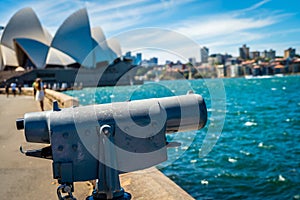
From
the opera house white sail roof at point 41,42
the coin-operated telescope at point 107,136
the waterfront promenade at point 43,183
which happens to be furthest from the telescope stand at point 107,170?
the opera house white sail roof at point 41,42

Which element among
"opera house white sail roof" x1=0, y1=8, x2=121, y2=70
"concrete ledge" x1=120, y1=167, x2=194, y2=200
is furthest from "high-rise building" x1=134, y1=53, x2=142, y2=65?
"opera house white sail roof" x1=0, y1=8, x2=121, y2=70

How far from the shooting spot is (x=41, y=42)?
171 ft

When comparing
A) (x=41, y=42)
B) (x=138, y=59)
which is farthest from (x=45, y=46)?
(x=138, y=59)

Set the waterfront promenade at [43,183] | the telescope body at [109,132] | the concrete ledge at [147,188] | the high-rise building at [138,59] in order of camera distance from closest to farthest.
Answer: the telescope body at [109,132] → the high-rise building at [138,59] → the concrete ledge at [147,188] → the waterfront promenade at [43,183]

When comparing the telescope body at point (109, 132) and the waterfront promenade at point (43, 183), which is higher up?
the telescope body at point (109, 132)

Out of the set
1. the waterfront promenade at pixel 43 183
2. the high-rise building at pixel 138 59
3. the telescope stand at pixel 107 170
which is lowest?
the waterfront promenade at pixel 43 183

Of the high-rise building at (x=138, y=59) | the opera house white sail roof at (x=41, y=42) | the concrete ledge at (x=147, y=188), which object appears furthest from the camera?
the opera house white sail roof at (x=41, y=42)

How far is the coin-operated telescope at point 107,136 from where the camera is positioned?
167 centimetres

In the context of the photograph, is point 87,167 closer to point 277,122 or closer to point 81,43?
point 277,122

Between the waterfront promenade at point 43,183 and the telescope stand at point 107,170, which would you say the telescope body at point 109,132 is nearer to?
the telescope stand at point 107,170

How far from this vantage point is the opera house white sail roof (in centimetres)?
5050

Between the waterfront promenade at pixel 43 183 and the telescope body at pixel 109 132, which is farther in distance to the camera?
the waterfront promenade at pixel 43 183

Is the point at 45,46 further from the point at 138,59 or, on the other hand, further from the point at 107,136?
the point at 107,136

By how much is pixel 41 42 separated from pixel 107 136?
53.8 m
